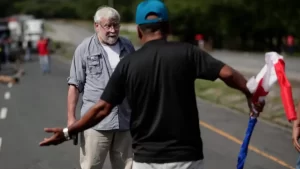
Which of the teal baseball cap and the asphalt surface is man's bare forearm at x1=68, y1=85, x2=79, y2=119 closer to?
the teal baseball cap

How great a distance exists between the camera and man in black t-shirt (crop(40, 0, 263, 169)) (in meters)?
3.68

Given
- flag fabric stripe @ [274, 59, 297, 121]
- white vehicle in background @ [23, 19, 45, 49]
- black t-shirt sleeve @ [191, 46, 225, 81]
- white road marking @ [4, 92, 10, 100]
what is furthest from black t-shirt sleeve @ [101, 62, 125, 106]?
white vehicle in background @ [23, 19, 45, 49]

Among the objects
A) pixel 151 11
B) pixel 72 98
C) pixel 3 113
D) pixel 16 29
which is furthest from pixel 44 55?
pixel 16 29

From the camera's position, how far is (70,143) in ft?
34.7

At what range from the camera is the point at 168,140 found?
12.2 ft

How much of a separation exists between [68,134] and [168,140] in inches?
22.9

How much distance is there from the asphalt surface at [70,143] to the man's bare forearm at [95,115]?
4.79 m

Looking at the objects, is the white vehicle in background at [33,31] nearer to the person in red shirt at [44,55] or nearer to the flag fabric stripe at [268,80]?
the person in red shirt at [44,55]

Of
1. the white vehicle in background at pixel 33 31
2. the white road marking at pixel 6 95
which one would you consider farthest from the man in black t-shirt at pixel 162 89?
the white vehicle in background at pixel 33 31

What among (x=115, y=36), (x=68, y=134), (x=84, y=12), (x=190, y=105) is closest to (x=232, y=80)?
(x=190, y=105)

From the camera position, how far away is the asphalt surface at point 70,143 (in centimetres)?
894

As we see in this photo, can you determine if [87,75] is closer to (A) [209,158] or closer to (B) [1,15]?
(A) [209,158]

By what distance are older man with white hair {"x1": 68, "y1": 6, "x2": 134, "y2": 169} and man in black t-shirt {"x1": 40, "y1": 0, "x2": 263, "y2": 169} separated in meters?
1.32

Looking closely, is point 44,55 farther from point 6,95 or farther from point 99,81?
point 99,81
